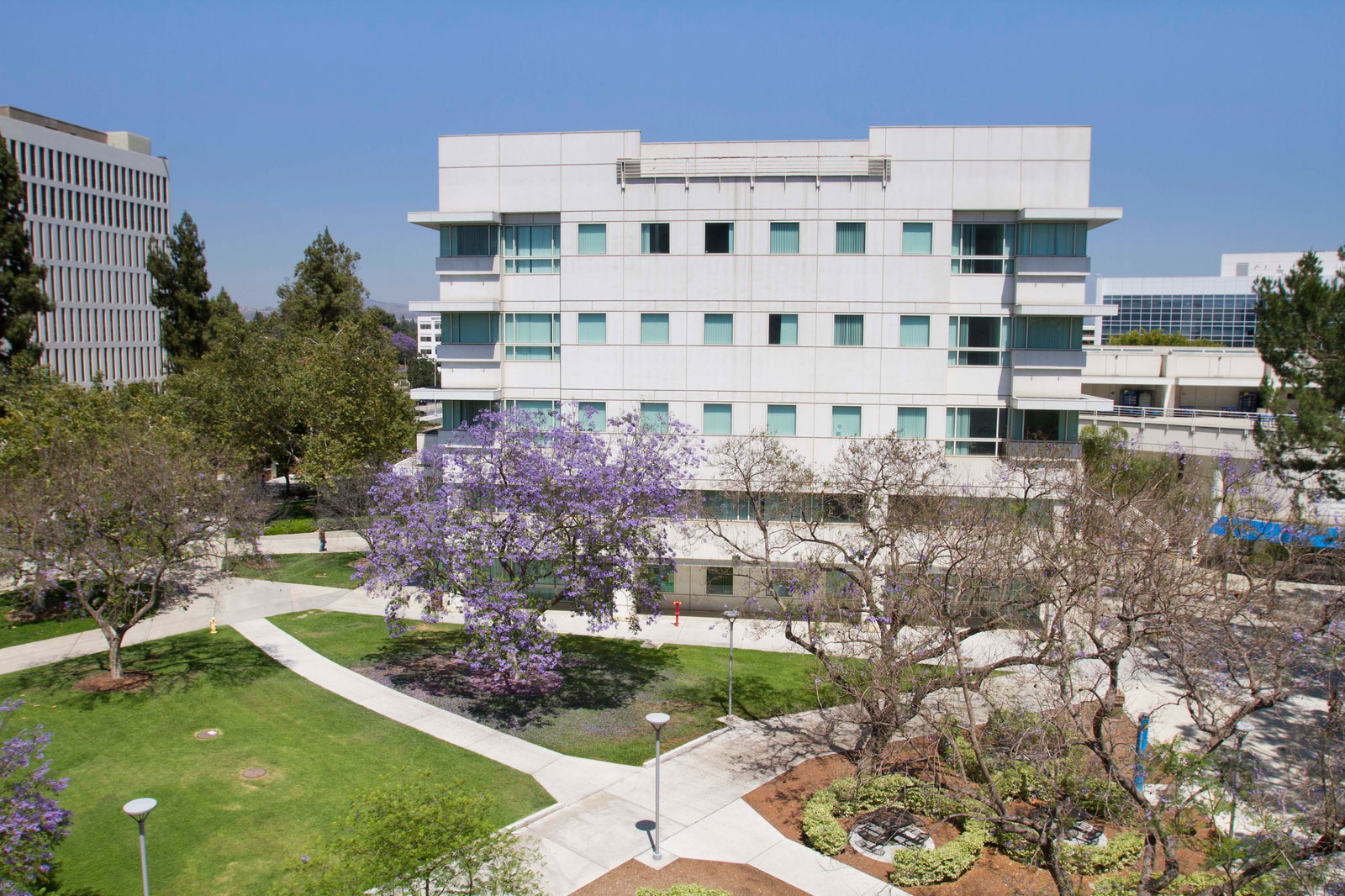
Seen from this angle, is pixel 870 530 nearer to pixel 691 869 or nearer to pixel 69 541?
→ pixel 691 869

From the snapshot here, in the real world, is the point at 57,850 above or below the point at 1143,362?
below

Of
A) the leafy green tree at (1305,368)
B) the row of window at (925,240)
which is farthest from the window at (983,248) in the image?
the leafy green tree at (1305,368)

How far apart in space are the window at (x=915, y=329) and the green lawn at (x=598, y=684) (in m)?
11.4

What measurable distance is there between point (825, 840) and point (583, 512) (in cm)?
881

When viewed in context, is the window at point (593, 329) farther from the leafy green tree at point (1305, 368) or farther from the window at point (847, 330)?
the leafy green tree at point (1305, 368)

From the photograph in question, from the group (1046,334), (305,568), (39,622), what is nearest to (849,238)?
(1046,334)

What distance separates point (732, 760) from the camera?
742 inches

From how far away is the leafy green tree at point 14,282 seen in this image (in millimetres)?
42625

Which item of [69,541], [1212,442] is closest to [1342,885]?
[69,541]

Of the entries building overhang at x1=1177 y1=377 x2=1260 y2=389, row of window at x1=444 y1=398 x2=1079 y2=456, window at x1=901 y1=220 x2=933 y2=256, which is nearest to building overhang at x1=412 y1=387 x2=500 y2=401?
row of window at x1=444 y1=398 x2=1079 y2=456

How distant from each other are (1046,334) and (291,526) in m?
34.6

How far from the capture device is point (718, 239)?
29.4 m

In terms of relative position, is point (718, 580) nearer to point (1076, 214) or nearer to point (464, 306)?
point (464, 306)

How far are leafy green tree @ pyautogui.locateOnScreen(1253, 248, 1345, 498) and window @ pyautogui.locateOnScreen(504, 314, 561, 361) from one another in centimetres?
2258
